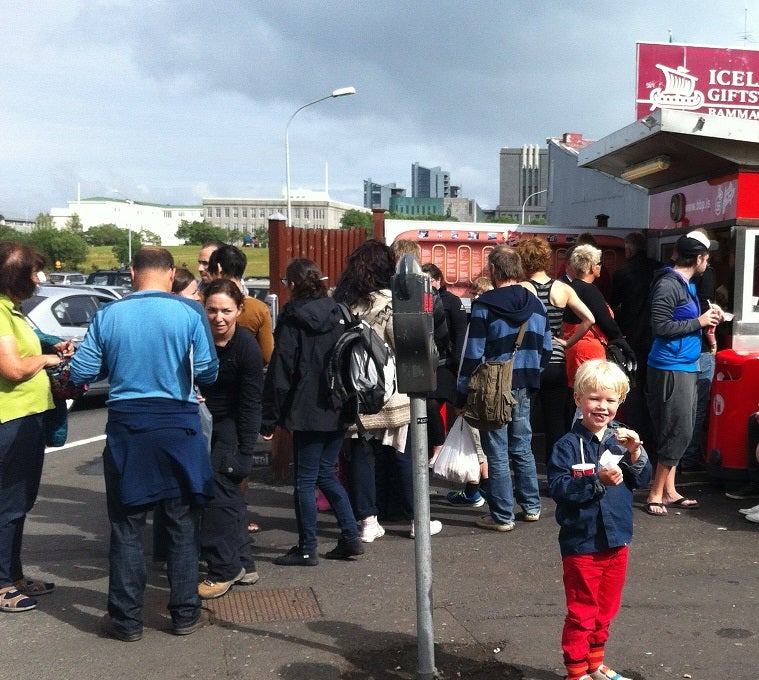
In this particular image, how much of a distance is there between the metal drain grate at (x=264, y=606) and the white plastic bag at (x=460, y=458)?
150cm

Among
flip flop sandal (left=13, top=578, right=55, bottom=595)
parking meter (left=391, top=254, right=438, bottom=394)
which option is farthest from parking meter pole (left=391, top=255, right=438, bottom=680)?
flip flop sandal (left=13, top=578, right=55, bottom=595)

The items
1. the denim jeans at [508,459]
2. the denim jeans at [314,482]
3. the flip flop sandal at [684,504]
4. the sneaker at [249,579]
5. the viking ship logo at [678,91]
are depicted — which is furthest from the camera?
the viking ship logo at [678,91]

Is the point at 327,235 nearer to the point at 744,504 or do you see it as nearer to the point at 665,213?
the point at 665,213

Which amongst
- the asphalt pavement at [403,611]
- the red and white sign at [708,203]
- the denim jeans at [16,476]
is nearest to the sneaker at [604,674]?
the asphalt pavement at [403,611]

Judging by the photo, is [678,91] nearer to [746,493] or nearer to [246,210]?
[746,493]

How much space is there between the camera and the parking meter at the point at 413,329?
333cm

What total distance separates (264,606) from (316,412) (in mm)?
1125

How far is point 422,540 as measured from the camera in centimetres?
346

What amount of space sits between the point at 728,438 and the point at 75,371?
4.83m

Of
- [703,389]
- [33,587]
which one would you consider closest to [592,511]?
[33,587]

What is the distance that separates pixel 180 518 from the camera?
13.7 ft

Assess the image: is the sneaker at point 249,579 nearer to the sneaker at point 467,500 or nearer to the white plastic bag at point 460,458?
the white plastic bag at point 460,458

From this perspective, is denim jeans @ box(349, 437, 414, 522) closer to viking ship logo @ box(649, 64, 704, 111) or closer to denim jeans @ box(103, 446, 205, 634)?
denim jeans @ box(103, 446, 205, 634)

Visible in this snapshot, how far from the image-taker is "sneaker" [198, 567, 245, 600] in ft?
15.2
